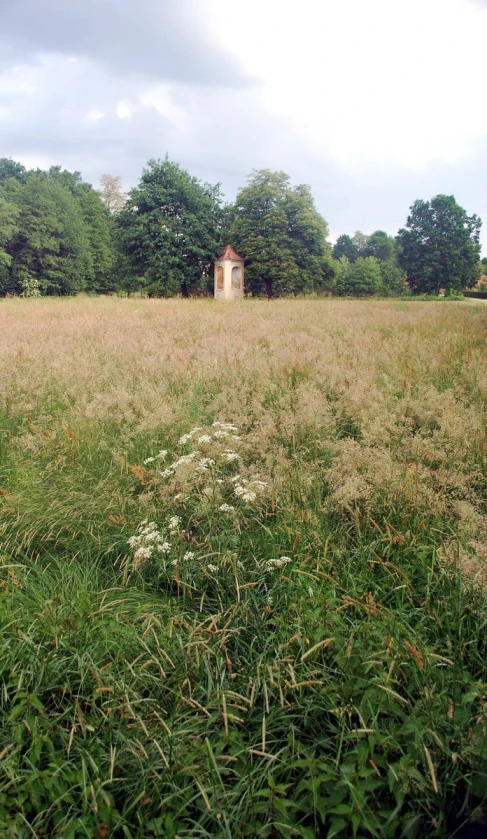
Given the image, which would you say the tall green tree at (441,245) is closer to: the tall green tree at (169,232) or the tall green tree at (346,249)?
the tall green tree at (169,232)

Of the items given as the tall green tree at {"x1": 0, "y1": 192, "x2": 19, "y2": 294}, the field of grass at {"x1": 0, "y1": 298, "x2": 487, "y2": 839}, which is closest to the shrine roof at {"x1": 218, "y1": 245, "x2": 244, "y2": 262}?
the tall green tree at {"x1": 0, "y1": 192, "x2": 19, "y2": 294}

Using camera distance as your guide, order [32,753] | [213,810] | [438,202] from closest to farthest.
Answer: [213,810]
[32,753]
[438,202]

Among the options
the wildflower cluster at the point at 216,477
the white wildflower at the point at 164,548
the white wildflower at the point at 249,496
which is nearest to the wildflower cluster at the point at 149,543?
the white wildflower at the point at 164,548

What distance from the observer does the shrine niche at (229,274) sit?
3216 cm

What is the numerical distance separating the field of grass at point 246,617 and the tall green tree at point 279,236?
1151 inches

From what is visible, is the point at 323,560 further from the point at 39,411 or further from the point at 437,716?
the point at 39,411

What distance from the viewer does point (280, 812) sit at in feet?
5.06

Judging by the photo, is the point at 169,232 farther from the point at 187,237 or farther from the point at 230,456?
the point at 230,456

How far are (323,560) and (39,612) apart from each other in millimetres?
1421

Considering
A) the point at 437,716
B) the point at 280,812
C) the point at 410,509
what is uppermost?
the point at 410,509

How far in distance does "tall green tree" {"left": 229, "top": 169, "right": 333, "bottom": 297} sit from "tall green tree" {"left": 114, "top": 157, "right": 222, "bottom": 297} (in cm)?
235

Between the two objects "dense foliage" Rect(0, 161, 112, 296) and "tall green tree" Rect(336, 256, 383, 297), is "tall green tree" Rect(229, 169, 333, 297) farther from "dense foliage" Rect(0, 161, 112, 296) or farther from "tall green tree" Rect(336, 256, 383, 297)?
"dense foliage" Rect(0, 161, 112, 296)

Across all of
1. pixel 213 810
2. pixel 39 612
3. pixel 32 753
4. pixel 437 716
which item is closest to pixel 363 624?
pixel 437 716

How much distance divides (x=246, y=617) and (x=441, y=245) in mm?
25798
